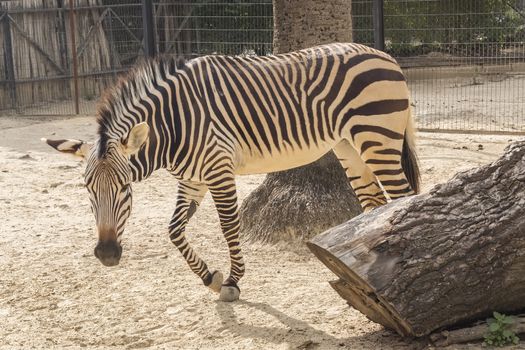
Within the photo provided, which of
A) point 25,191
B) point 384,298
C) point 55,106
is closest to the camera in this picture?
point 384,298

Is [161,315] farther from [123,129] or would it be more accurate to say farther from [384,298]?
[384,298]

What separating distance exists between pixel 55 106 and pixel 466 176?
1242cm

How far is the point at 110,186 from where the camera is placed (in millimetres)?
5199

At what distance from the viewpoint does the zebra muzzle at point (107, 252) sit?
5.09 m

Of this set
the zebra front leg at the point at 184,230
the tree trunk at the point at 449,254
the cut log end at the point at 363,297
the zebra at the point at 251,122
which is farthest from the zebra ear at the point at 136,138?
the tree trunk at the point at 449,254

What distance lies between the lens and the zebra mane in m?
5.41

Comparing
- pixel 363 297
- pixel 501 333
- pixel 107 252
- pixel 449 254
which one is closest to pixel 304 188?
pixel 107 252

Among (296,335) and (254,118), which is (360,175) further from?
(296,335)

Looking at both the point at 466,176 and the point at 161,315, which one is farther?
the point at 161,315

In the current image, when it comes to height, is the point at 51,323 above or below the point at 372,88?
below

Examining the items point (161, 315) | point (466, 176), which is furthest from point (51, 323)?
point (466, 176)

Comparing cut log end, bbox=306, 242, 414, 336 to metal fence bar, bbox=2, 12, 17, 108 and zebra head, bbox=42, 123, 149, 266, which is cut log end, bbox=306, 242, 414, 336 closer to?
zebra head, bbox=42, 123, 149, 266

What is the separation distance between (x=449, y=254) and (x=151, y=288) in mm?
2698

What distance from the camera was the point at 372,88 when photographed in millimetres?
Answer: 5910
